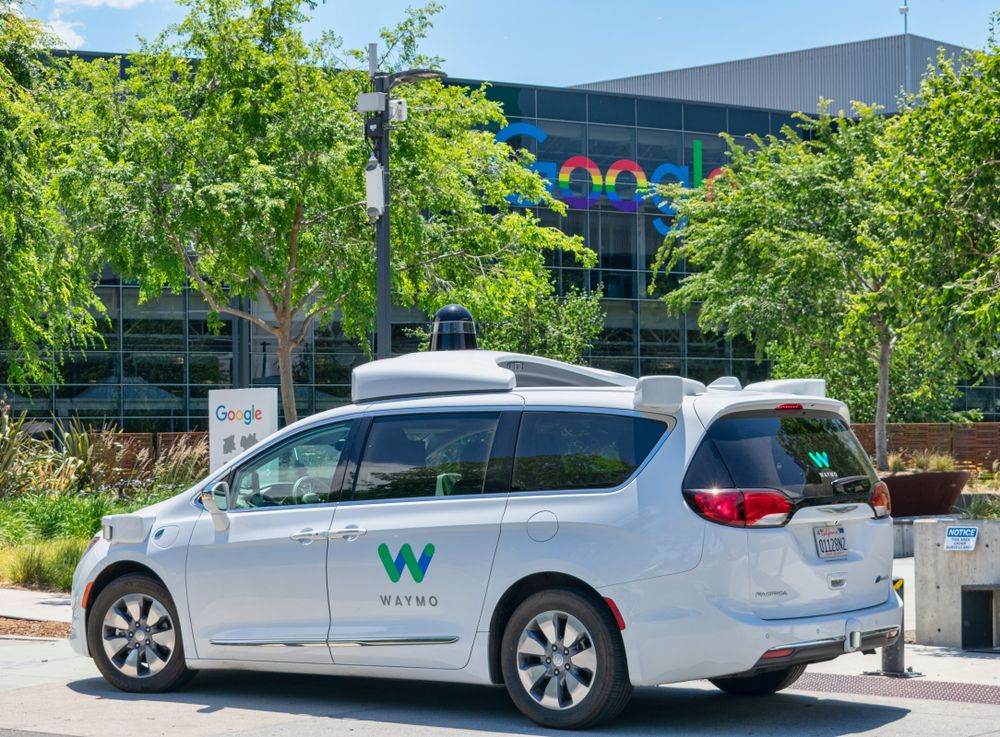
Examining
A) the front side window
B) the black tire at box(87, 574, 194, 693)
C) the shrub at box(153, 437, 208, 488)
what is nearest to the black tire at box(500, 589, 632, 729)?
the front side window

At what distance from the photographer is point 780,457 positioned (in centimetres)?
745

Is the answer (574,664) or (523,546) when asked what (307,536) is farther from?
(574,664)

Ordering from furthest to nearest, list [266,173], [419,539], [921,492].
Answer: [921,492] → [266,173] → [419,539]

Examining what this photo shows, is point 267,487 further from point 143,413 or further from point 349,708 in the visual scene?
point 143,413

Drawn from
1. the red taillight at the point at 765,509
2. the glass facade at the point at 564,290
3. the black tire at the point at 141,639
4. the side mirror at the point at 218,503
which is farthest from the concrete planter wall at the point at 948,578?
the glass facade at the point at 564,290

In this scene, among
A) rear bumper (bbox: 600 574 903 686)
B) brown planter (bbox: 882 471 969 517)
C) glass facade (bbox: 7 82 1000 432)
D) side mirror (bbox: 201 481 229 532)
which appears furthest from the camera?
glass facade (bbox: 7 82 1000 432)

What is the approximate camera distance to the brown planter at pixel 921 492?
19.5 m

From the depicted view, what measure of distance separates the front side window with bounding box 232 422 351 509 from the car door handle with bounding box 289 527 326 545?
209 mm

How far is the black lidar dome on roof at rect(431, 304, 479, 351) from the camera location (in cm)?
1185

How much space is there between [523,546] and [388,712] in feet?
4.87

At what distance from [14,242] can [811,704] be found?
14225mm

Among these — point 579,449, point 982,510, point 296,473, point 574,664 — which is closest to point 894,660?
point 574,664

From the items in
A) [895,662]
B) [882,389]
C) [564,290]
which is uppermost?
[564,290]

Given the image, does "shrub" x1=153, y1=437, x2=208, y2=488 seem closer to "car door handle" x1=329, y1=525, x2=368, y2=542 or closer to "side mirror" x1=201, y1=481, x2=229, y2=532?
"side mirror" x1=201, y1=481, x2=229, y2=532
